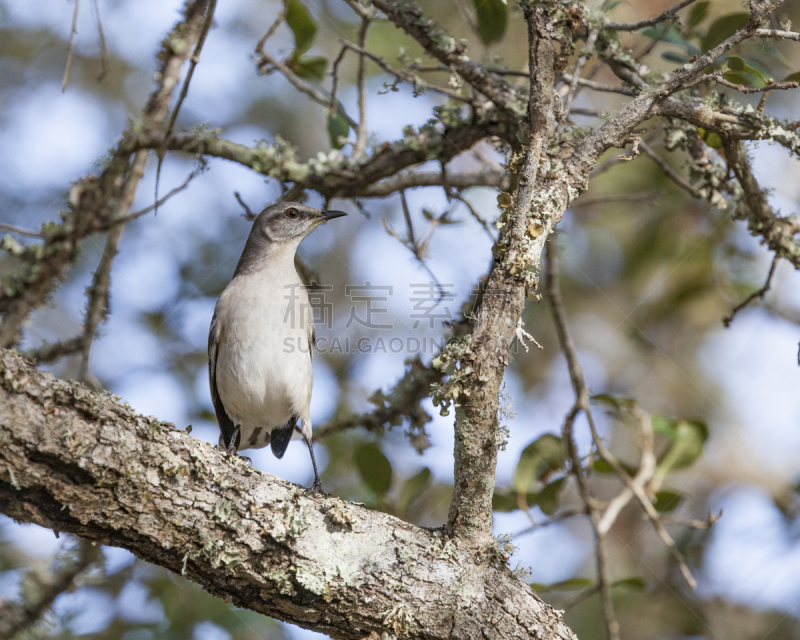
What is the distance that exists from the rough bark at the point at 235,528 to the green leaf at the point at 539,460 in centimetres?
208

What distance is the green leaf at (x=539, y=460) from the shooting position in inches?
214

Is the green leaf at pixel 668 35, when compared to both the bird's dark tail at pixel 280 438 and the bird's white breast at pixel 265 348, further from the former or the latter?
the bird's dark tail at pixel 280 438

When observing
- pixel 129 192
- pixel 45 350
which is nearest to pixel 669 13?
pixel 129 192

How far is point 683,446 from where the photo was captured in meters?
5.56

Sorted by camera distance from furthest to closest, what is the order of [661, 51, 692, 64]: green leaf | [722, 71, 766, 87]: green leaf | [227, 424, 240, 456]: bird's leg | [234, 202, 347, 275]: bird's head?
[234, 202, 347, 275]: bird's head, [227, 424, 240, 456]: bird's leg, [661, 51, 692, 64]: green leaf, [722, 71, 766, 87]: green leaf

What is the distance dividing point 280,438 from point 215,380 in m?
1.01

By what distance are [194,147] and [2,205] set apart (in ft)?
16.3

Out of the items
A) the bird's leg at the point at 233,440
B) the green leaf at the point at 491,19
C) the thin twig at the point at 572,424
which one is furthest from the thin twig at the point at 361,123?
the bird's leg at the point at 233,440

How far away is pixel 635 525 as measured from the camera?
383 inches

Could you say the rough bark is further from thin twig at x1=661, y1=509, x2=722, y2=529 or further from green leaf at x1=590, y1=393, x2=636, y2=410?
green leaf at x1=590, y1=393, x2=636, y2=410

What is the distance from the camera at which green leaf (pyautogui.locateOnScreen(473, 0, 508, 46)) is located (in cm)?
516

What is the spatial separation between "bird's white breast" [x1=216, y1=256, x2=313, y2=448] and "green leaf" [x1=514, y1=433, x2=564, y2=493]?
1863mm

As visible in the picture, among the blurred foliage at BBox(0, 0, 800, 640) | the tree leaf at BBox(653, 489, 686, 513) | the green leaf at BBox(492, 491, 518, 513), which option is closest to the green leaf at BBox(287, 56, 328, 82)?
the blurred foliage at BBox(0, 0, 800, 640)

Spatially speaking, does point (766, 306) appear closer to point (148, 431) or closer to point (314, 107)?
point (148, 431)
